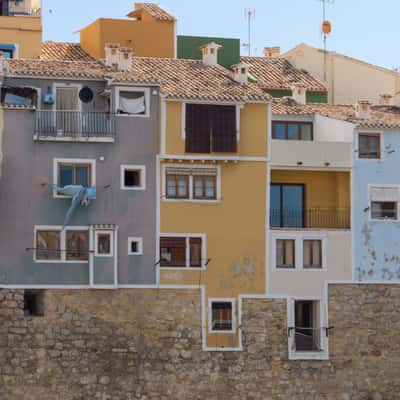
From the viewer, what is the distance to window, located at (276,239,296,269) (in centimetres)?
6347

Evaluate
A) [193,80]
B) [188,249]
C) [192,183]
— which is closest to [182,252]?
[188,249]

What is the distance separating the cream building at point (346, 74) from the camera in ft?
259

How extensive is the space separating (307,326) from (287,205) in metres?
4.62

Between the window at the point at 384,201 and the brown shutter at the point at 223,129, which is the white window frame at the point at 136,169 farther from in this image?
the window at the point at 384,201

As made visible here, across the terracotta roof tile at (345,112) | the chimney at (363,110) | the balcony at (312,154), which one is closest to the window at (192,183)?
the balcony at (312,154)

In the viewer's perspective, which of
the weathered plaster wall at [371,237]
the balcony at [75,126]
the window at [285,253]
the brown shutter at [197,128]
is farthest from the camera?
the weathered plaster wall at [371,237]

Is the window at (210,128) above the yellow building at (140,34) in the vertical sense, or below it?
below

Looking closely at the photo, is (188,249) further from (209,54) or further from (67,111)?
(209,54)

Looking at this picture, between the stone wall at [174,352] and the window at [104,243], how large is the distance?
1.39m

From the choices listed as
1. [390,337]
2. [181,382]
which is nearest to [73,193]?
[181,382]

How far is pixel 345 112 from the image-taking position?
6706cm

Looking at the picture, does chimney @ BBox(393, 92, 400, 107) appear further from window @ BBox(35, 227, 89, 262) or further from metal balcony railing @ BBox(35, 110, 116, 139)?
window @ BBox(35, 227, 89, 262)

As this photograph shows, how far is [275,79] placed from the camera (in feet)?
244

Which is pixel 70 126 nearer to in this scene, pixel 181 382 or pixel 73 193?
pixel 73 193
